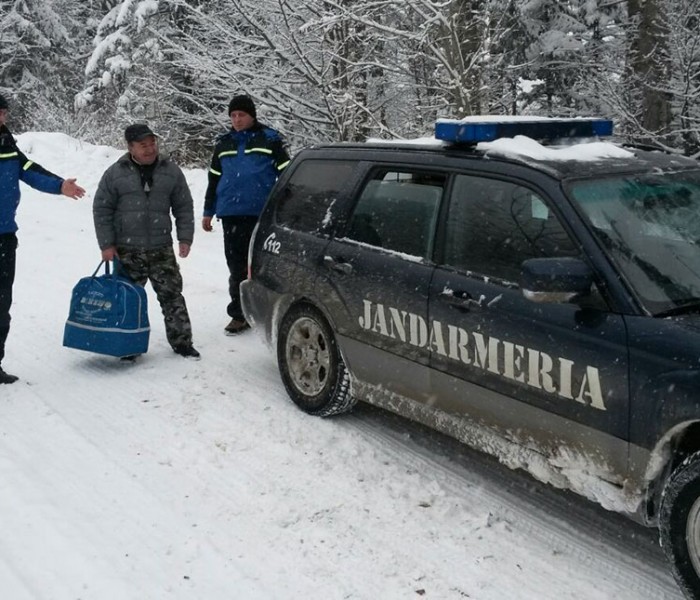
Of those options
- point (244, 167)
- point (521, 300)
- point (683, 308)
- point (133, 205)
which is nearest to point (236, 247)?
point (244, 167)

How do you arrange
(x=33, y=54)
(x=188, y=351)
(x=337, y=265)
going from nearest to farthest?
(x=337, y=265)
(x=188, y=351)
(x=33, y=54)

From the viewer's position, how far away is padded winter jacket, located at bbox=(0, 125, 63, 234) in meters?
5.51

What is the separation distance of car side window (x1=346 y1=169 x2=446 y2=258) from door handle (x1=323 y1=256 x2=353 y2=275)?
0.17 meters

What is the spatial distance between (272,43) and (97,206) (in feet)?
20.1

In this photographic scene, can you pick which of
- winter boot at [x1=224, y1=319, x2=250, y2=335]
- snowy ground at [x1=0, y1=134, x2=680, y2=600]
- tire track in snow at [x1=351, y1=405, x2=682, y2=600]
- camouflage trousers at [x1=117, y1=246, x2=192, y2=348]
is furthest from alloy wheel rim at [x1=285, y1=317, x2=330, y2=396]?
winter boot at [x1=224, y1=319, x2=250, y2=335]

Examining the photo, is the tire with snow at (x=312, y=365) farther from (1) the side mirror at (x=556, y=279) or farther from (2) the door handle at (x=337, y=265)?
(1) the side mirror at (x=556, y=279)

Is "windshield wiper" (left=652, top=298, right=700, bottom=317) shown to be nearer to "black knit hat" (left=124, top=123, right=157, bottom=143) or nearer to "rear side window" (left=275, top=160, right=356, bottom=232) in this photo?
"rear side window" (left=275, top=160, right=356, bottom=232)

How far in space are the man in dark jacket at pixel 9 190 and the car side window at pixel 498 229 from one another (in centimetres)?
294

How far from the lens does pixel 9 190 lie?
5.55 metres

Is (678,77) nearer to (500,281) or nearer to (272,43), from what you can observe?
(272,43)

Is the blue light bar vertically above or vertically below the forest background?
below

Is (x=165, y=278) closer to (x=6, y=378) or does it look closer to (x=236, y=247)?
(x=236, y=247)

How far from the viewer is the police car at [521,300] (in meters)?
3.09

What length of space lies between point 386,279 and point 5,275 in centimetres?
291
